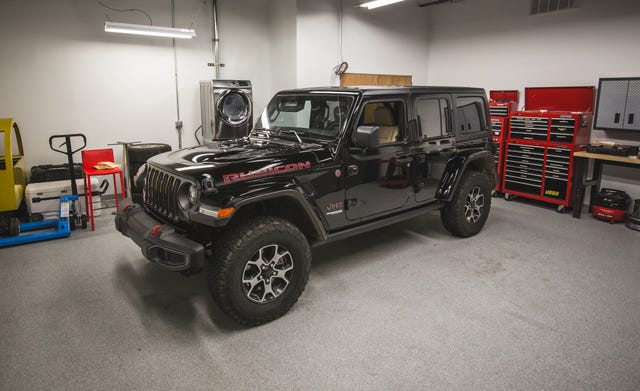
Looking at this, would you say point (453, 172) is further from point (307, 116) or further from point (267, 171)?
point (267, 171)

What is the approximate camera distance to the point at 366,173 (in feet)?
10.6

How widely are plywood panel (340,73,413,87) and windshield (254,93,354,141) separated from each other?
3255mm

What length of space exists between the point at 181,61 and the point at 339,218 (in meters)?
4.35

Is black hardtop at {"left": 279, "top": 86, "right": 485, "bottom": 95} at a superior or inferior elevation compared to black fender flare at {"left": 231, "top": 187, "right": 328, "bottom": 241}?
superior

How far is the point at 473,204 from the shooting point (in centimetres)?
432

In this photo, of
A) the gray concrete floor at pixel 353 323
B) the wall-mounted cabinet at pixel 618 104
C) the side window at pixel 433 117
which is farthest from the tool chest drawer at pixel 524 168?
the side window at pixel 433 117

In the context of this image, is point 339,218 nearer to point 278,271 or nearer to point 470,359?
point 278,271

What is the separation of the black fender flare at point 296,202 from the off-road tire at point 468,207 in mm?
1738

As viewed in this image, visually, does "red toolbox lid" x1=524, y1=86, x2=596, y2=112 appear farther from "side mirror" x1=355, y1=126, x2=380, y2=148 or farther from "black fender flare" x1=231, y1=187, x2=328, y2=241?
"black fender flare" x1=231, y1=187, x2=328, y2=241

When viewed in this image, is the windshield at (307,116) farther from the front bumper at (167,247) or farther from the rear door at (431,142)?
the front bumper at (167,247)

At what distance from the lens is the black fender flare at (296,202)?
97.9 inches

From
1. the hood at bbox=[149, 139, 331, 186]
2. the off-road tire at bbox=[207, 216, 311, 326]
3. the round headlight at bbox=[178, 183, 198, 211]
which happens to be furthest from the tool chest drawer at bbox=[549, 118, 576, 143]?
the round headlight at bbox=[178, 183, 198, 211]

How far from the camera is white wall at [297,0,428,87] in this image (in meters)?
6.31

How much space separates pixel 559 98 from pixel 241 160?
523cm
